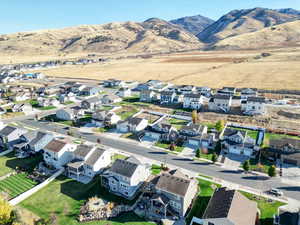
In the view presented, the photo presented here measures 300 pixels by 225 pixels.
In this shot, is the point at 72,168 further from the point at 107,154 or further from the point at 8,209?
the point at 8,209

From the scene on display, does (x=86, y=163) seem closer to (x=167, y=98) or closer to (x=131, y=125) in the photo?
(x=131, y=125)

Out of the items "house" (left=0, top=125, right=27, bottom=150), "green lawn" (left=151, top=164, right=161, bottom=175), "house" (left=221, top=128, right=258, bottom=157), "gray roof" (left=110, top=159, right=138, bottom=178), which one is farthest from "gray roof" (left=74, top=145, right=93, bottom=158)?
"house" (left=221, top=128, right=258, bottom=157)

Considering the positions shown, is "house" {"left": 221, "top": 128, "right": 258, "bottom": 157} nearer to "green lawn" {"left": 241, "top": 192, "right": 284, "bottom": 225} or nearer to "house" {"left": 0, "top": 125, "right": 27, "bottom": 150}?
"green lawn" {"left": 241, "top": 192, "right": 284, "bottom": 225}

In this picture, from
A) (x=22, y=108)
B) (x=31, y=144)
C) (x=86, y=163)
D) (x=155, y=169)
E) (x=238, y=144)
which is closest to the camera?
(x=86, y=163)

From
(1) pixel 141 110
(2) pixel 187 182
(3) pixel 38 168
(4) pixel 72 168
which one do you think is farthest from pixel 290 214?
(1) pixel 141 110

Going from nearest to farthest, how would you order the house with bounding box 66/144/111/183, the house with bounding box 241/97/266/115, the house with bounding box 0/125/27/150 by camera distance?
1. the house with bounding box 66/144/111/183
2. the house with bounding box 0/125/27/150
3. the house with bounding box 241/97/266/115

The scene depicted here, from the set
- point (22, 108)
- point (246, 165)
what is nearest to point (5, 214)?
point (246, 165)
